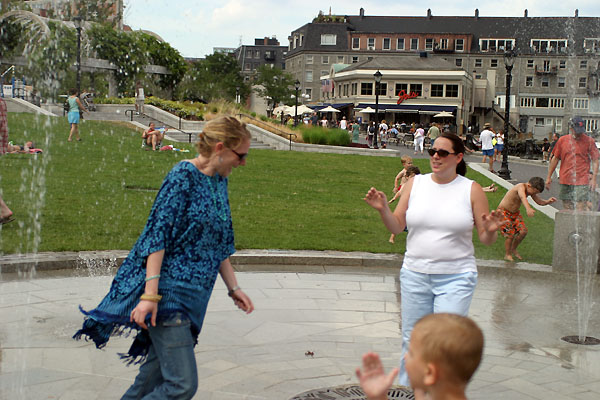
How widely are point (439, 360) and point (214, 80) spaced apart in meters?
80.0

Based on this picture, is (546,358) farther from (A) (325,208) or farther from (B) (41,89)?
(B) (41,89)

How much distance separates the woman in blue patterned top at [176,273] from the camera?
353cm

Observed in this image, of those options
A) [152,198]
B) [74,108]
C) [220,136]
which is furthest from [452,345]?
[74,108]

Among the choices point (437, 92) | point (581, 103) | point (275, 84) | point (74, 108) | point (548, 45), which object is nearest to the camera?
point (74, 108)

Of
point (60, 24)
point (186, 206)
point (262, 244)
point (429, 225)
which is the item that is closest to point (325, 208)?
point (262, 244)

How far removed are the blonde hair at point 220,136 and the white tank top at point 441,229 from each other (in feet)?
4.83

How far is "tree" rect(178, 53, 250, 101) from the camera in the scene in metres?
62.8

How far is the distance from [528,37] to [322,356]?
352 ft

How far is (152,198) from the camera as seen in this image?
15.5 m

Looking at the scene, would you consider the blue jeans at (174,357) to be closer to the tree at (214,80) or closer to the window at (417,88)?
the tree at (214,80)

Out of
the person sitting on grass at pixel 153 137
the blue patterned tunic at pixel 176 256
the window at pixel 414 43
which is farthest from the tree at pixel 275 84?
the blue patterned tunic at pixel 176 256

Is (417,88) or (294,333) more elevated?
(417,88)

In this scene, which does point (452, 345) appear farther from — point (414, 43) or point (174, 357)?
point (414, 43)

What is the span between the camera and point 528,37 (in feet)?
346
